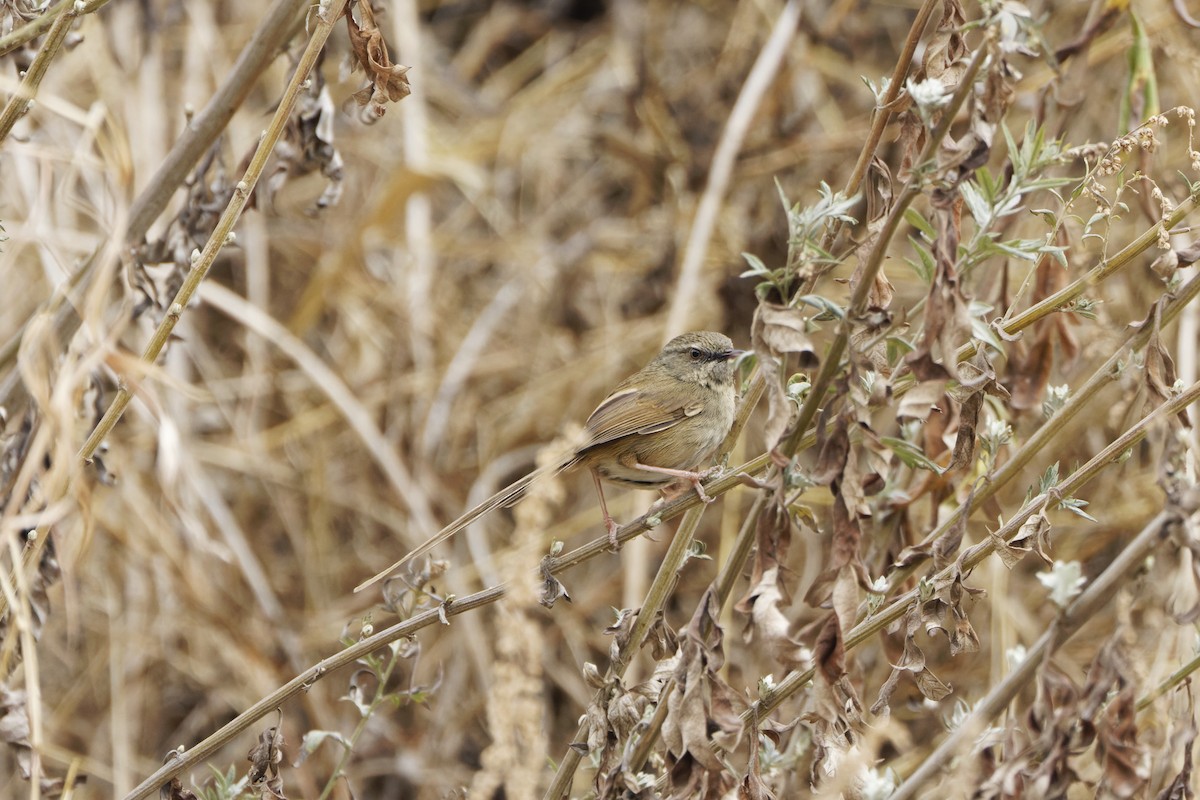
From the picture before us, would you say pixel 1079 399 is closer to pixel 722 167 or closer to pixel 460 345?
pixel 722 167

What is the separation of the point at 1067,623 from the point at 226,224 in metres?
1.65

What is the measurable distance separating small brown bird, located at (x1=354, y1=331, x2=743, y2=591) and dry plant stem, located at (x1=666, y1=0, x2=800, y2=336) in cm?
128

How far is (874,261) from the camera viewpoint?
1926mm

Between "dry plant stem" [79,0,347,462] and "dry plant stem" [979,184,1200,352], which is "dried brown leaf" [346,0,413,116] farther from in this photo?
"dry plant stem" [979,184,1200,352]

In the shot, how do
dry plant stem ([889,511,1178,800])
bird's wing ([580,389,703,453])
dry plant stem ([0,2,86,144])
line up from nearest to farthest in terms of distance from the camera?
dry plant stem ([889,511,1178,800]) → dry plant stem ([0,2,86,144]) → bird's wing ([580,389,703,453])

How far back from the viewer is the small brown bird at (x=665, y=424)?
12.7 ft

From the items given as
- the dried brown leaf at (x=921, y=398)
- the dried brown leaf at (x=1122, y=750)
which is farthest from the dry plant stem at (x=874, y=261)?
the dried brown leaf at (x=1122, y=750)

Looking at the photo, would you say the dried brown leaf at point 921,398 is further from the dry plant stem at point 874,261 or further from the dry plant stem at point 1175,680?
the dry plant stem at point 1175,680

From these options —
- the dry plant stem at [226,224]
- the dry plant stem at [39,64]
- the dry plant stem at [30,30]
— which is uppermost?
the dry plant stem at [30,30]

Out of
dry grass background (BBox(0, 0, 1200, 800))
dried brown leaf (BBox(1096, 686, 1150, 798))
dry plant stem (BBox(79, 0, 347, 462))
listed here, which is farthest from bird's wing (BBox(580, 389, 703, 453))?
dried brown leaf (BBox(1096, 686, 1150, 798))

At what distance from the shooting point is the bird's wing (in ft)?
12.6

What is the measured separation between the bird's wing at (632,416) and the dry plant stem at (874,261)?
183 cm

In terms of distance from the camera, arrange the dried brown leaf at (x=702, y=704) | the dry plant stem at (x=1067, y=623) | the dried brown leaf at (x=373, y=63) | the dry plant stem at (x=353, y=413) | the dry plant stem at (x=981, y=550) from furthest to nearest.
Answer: the dry plant stem at (x=353, y=413)
the dried brown leaf at (x=373, y=63)
the dry plant stem at (x=981, y=550)
the dried brown leaf at (x=702, y=704)
the dry plant stem at (x=1067, y=623)

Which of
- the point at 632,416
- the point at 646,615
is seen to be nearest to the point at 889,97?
the point at 646,615
